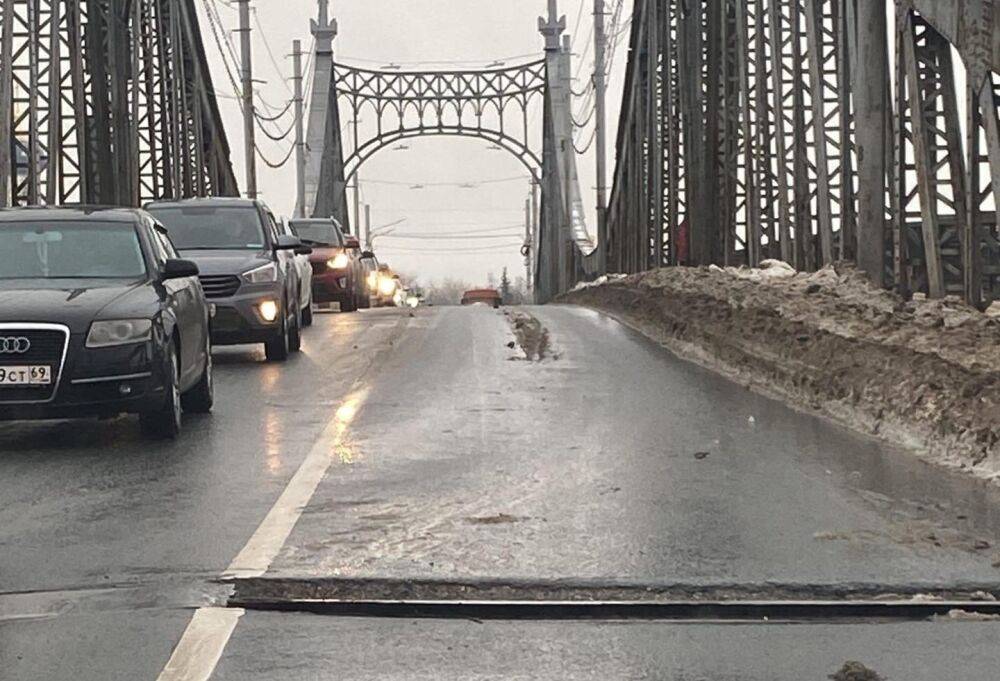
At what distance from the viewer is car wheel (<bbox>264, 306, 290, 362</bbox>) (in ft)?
52.9

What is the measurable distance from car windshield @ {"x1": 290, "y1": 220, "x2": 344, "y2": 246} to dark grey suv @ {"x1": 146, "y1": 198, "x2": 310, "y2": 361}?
11.1 meters

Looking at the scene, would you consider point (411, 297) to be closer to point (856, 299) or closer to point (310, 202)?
point (310, 202)

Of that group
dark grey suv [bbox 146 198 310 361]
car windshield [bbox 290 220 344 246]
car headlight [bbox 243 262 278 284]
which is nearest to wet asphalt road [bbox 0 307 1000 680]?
dark grey suv [bbox 146 198 310 361]

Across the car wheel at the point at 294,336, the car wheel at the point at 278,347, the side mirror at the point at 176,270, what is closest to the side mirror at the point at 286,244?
the car wheel at the point at 278,347

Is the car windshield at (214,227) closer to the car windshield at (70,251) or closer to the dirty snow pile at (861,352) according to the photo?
the dirty snow pile at (861,352)

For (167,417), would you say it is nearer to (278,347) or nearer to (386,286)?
(278,347)

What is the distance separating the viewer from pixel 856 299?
46.6 ft

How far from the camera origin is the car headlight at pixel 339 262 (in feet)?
96.8

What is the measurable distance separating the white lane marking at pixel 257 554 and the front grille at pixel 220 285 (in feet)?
18.2

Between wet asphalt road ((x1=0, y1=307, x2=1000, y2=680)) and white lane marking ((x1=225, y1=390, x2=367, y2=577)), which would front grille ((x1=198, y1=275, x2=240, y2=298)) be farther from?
white lane marking ((x1=225, y1=390, x2=367, y2=577))

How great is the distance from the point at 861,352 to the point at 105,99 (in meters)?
18.4

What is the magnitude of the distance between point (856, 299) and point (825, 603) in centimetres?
923

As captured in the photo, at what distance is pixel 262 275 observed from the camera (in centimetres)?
1603

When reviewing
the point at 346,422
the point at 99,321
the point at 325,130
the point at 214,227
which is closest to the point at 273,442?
the point at 346,422
